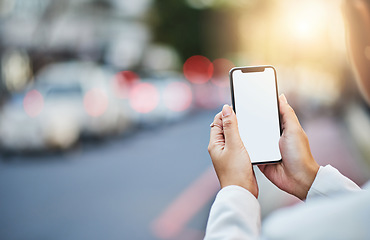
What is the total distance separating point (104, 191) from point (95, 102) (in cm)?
403

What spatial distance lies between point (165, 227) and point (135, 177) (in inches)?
105

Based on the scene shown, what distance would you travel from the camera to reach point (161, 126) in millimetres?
14398

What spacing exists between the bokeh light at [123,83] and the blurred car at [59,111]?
1.18m

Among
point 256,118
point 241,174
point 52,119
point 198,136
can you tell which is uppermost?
point 256,118

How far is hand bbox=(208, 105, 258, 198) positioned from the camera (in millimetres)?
1676

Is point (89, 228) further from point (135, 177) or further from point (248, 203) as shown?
point (248, 203)

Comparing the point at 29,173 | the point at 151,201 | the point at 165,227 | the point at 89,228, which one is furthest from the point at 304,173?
the point at 29,173

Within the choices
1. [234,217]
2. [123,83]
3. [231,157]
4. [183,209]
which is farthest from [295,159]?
[123,83]

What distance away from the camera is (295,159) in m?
1.89

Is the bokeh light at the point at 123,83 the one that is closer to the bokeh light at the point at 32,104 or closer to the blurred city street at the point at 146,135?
the blurred city street at the point at 146,135

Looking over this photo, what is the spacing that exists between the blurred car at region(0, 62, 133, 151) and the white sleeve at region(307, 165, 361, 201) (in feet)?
26.9

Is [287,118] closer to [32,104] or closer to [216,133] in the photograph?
[216,133]

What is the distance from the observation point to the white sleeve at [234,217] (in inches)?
53.0

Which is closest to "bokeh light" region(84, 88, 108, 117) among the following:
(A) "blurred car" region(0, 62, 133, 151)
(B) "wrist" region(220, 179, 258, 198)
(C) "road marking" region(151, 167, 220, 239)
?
(A) "blurred car" region(0, 62, 133, 151)
